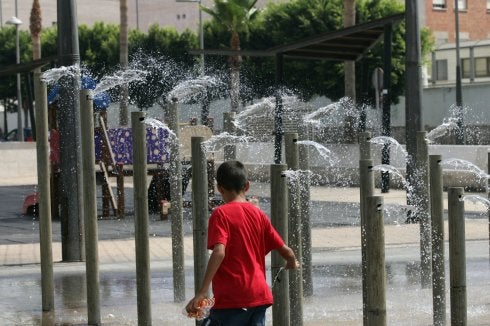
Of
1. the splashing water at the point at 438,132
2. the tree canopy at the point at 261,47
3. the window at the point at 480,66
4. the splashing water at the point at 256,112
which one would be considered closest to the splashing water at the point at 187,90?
the splashing water at the point at 256,112

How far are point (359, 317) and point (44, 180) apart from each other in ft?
9.07

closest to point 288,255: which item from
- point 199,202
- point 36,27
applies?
point 199,202

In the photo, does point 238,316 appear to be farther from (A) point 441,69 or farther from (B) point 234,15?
(A) point 441,69

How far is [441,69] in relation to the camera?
→ 219 ft

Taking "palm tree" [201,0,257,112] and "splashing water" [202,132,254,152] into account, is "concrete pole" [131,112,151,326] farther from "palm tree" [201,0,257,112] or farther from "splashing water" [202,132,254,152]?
"palm tree" [201,0,257,112]

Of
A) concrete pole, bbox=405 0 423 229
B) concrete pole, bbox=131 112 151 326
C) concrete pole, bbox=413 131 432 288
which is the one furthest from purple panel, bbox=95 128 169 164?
concrete pole, bbox=131 112 151 326

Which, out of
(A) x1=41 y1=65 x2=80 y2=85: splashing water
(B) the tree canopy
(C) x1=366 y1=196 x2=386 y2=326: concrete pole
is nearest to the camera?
(C) x1=366 y1=196 x2=386 y2=326: concrete pole

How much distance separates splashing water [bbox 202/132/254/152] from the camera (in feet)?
62.9

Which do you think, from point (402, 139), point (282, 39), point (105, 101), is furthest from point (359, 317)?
point (282, 39)

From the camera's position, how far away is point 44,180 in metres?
10.1

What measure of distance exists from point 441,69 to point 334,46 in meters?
47.6

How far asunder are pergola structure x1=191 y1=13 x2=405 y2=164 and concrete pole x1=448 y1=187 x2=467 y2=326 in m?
11.0

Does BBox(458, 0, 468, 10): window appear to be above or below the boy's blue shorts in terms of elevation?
above

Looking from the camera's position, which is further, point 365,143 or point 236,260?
point 365,143
